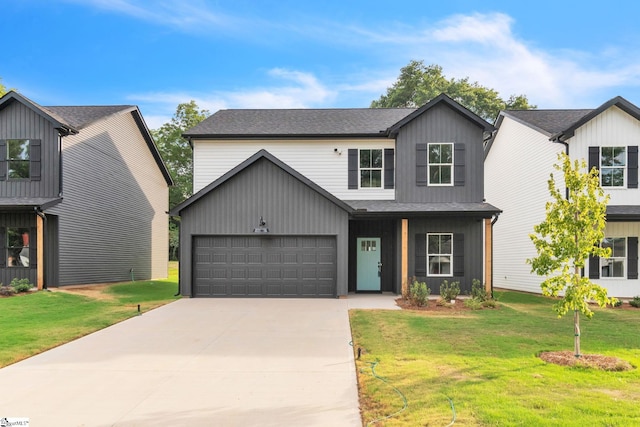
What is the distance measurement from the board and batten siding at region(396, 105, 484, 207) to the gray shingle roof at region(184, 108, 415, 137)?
129 cm

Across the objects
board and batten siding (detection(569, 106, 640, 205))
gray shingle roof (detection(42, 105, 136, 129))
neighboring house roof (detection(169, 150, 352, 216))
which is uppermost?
gray shingle roof (detection(42, 105, 136, 129))

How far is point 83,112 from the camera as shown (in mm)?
21172

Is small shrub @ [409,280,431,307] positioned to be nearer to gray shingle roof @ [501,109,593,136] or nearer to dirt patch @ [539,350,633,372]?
dirt patch @ [539,350,633,372]

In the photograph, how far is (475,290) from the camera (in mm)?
15328

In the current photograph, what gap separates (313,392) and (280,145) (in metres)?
13.7

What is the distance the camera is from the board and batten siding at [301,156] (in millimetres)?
18266

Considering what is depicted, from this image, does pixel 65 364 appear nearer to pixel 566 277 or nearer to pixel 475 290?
pixel 566 277

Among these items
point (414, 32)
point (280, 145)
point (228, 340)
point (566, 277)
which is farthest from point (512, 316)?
point (414, 32)

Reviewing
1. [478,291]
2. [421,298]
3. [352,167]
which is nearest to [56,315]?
[421,298]

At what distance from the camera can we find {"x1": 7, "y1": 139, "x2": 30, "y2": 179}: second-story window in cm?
1792

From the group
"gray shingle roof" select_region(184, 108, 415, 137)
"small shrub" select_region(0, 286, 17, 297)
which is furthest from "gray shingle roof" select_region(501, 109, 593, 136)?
"small shrub" select_region(0, 286, 17, 297)

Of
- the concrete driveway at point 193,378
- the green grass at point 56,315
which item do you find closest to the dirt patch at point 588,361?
the concrete driveway at point 193,378

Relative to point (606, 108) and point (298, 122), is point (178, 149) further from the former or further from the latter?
point (606, 108)

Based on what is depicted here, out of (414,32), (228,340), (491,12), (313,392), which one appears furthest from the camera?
Answer: (414,32)
